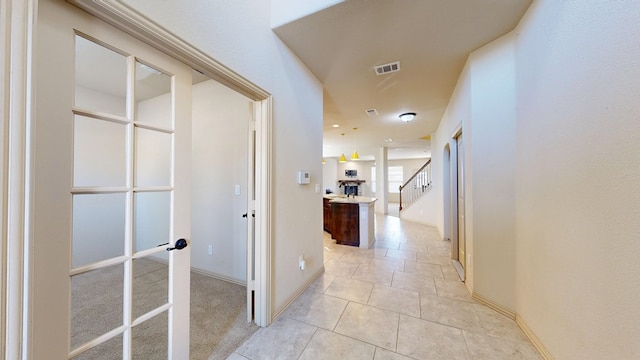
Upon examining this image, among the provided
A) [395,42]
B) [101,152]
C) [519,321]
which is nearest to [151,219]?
[101,152]

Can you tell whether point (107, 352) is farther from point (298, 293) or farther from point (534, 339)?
point (534, 339)

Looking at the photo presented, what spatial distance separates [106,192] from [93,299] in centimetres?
63

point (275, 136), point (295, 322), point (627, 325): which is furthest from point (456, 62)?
point (295, 322)

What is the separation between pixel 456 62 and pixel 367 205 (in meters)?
2.69

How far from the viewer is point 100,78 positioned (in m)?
0.99

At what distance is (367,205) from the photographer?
14.2 feet

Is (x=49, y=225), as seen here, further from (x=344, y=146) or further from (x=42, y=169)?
(x=344, y=146)

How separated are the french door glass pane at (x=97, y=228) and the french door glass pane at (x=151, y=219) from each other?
Result: 2.4 inches

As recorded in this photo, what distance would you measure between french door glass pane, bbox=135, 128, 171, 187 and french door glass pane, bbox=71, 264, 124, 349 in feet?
1.58

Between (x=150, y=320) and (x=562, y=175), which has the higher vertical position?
(x=562, y=175)

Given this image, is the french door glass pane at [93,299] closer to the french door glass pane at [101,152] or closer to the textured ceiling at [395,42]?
the french door glass pane at [101,152]

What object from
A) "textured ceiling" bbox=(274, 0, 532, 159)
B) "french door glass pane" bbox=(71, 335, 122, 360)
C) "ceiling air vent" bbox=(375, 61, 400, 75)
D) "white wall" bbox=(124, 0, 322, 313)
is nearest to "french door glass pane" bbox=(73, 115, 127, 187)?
"white wall" bbox=(124, 0, 322, 313)

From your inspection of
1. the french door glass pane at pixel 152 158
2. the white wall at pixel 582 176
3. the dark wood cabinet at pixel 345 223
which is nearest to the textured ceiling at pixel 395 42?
the white wall at pixel 582 176

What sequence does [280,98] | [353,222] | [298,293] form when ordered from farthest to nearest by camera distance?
[353,222] < [298,293] < [280,98]
